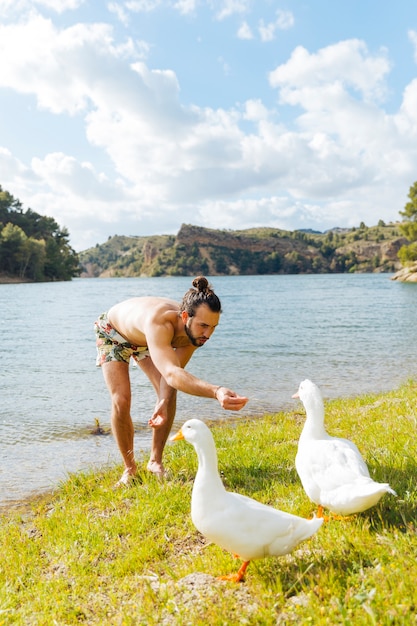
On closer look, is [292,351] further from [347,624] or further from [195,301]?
[347,624]

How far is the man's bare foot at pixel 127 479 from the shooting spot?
550cm

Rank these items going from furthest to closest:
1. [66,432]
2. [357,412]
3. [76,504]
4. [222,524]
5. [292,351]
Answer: [292,351]
[66,432]
[357,412]
[76,504]
[222,524]

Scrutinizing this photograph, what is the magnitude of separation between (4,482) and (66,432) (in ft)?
8.08

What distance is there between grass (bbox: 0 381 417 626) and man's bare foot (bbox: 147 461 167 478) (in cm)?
11

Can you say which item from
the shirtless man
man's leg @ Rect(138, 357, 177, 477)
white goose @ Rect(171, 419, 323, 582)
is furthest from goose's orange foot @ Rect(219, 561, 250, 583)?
man's leg @ Rect(138, 357, 177, 477)

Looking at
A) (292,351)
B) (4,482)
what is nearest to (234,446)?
(4,482)

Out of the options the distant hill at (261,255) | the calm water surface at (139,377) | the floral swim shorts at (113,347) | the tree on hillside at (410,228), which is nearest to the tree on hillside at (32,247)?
the distant hill at (261,255)

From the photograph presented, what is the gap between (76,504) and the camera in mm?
5387

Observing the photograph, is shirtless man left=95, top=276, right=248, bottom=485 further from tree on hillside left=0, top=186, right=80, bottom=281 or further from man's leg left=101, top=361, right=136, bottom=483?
tree on hillside left=0, top=186, right=80, bottom=281

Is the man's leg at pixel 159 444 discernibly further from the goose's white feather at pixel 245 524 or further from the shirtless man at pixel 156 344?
the goose's white feather at pixel 245 524

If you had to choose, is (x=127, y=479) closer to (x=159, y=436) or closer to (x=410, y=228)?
(x=159, y=436)

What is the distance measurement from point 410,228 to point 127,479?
8921cm

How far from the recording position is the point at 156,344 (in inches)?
183

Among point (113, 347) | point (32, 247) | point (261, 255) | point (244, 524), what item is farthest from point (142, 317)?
point (261, 255)
